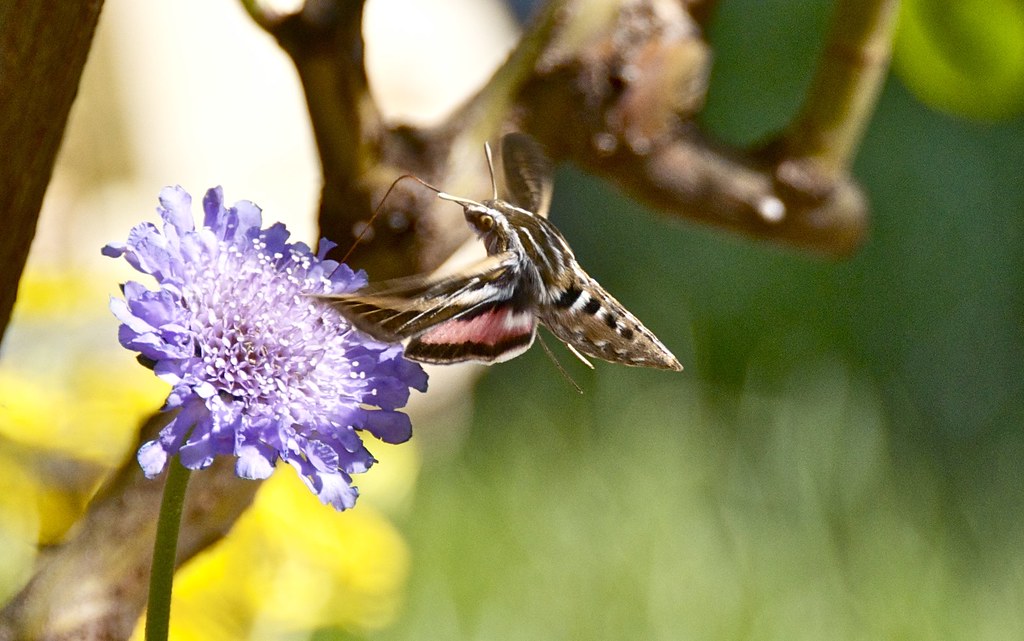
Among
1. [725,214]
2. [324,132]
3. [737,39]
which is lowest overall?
[737,39]

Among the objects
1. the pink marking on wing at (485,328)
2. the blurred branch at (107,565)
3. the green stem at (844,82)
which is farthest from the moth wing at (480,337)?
the green stem at (844,82)

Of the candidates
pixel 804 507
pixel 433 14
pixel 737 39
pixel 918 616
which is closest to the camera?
pixel 918 616

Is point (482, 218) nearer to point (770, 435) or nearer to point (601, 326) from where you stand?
point (601, 326)

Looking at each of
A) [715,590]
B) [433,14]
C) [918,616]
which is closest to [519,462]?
[715,590]

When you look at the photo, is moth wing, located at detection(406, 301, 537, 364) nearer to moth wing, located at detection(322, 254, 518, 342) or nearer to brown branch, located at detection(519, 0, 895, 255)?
moth wing, located at detection(322, 254, 518, 342)

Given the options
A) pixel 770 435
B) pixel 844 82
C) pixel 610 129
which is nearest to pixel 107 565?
pixel 610 129

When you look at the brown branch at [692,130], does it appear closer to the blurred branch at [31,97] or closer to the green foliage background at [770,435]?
the blurred branch at [31,97]

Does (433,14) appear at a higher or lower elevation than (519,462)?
higher

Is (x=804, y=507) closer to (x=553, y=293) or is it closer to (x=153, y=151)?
(x=153, y=151)
